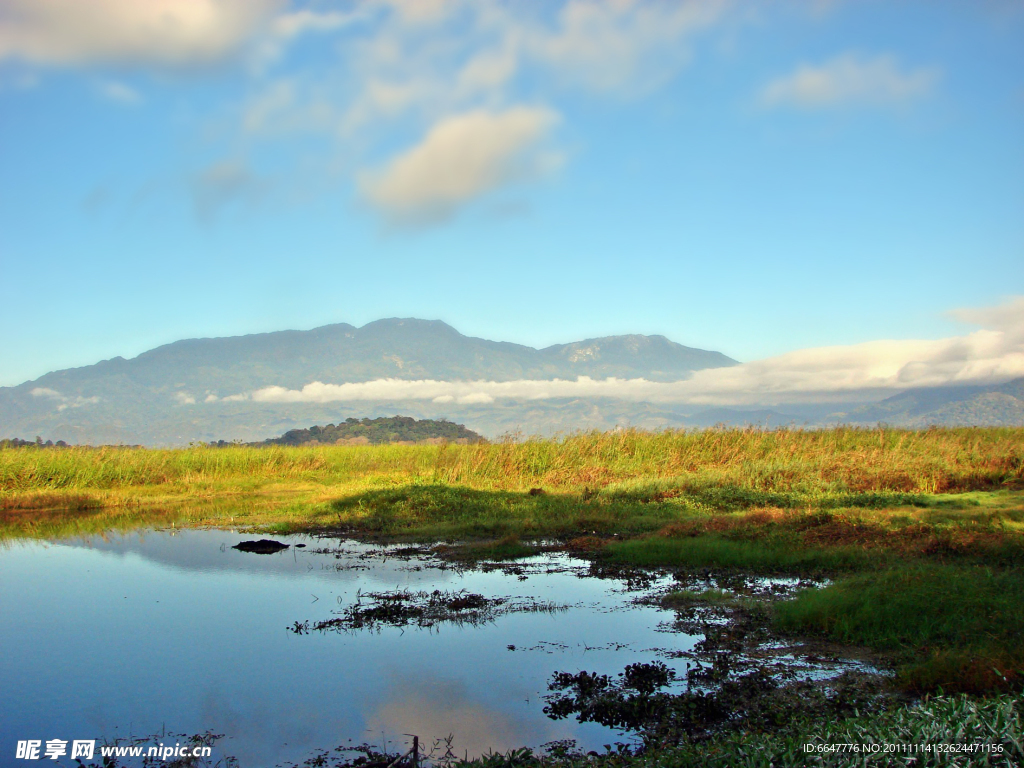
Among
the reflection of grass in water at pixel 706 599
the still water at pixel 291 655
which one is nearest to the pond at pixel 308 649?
the still water at pixel 291 655

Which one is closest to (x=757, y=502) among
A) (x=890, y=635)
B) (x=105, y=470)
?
(x=890, y=635)

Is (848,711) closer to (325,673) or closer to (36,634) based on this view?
(325,673)

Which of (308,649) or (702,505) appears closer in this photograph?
(308,649)

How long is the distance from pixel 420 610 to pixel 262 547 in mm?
6017

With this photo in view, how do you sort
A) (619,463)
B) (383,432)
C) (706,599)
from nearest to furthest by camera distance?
1. (706,599)
2. (619,463)
3. (383,432)

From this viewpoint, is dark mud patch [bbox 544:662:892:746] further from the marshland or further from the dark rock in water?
the dark rock in water

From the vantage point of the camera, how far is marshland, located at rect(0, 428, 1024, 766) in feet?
18.3

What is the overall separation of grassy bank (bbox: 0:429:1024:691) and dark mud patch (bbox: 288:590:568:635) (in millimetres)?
3016

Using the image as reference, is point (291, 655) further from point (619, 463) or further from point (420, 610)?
point (619, 463)

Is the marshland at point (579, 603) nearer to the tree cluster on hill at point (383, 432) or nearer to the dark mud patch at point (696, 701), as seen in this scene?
the dark mud patch at point (696, 701)

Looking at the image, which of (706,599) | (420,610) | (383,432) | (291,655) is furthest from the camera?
(383,432)

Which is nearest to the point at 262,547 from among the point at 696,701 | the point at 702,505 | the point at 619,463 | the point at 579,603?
the point at 579,603

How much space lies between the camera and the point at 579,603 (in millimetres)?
9609

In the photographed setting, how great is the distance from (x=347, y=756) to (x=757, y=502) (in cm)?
1366
